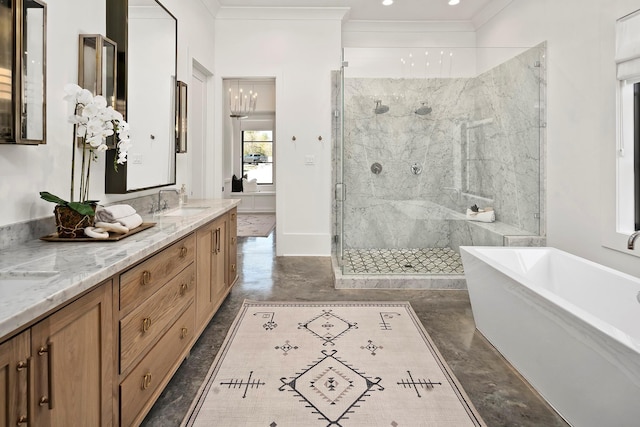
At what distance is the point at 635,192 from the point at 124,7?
11.6 feet

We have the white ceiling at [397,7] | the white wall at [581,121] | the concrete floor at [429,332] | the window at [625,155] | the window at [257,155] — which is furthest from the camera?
the window at [257,155]

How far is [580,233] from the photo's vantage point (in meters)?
3.40

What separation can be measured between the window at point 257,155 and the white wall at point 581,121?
7.23 meters

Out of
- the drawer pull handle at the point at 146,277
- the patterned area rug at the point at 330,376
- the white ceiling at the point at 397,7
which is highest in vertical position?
the white ceiling at the point at 397,7

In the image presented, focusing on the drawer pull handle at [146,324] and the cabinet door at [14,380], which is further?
the drawer pull handle at [146,324]

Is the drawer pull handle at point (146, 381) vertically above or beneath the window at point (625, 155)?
beneath

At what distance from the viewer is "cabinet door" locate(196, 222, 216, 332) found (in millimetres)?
2586

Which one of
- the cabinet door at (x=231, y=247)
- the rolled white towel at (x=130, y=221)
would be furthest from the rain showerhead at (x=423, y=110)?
the rolled white towel at (x=130, y=221)

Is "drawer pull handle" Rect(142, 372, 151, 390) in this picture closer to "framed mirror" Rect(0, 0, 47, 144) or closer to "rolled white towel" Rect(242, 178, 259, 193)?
"framed mirror" Rect(0, 0, 47, 144)

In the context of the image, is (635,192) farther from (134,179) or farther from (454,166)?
(134,179)

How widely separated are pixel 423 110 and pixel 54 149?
3.84 meters

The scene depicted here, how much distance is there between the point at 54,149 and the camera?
79.3 inches

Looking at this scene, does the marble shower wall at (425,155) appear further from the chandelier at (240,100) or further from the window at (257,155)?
the window at (257,155)

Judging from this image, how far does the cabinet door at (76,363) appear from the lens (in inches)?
42.0
